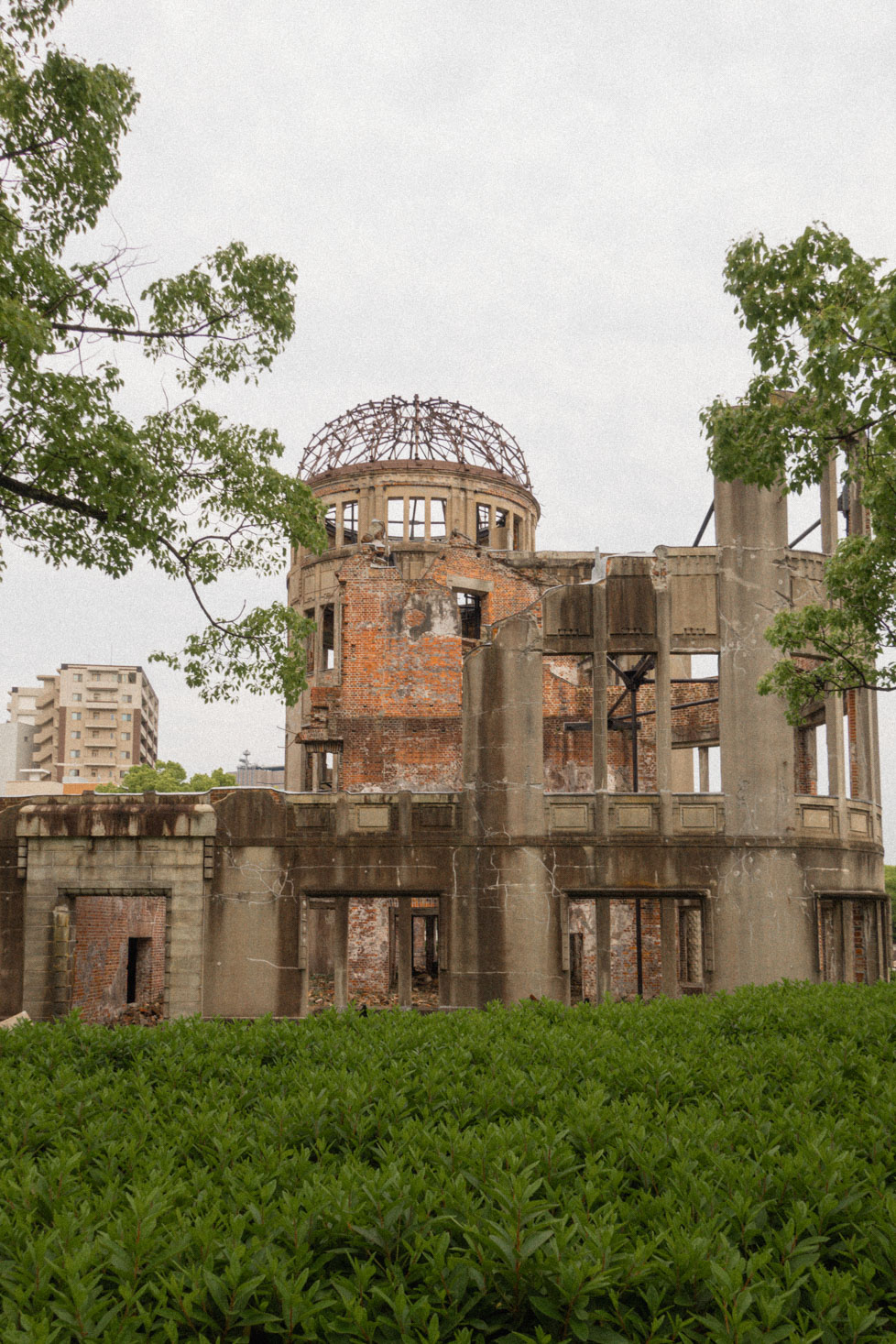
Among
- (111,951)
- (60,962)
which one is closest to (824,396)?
(60,962)

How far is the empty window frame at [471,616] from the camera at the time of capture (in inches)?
1209

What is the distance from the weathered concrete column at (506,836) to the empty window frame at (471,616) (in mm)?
10335

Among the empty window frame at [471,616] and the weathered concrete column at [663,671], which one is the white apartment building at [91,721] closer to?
the empty window frame at [471,616]

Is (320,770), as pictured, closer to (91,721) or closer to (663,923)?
(663,923)

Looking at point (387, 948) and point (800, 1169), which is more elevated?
point (800, 1169)

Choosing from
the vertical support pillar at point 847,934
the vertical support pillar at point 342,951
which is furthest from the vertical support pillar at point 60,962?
the vertical support pillar at point 847,934

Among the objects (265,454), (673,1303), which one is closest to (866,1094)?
(673,1303)

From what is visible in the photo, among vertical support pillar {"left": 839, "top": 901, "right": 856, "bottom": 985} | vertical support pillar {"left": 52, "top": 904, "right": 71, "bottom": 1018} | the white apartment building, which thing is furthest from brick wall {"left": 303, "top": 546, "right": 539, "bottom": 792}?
the white apartment building

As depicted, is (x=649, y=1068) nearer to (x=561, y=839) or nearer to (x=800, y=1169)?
(x=800, y=1169)

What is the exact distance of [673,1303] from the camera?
3561mm

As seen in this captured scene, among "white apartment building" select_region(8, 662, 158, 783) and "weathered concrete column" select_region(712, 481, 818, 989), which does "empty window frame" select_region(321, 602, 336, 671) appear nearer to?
"weathered concrete column" select_region(712, 481, 818, 989)

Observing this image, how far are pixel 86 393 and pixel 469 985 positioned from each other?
11.7 metres

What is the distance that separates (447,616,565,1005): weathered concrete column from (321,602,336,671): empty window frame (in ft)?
38.2

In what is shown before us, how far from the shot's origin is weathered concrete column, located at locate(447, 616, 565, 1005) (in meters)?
18.8
